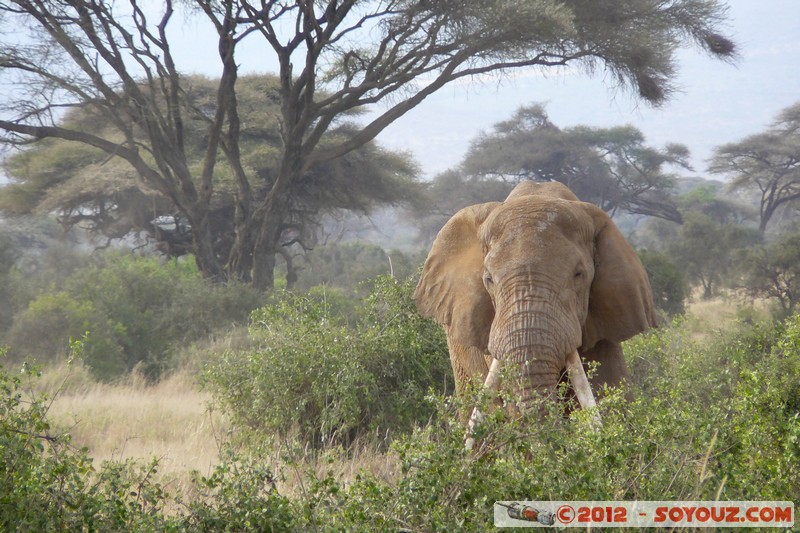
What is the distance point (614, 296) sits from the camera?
5266mm

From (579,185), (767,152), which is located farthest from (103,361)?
(767,152)

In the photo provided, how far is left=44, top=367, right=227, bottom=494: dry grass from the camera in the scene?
6145mm

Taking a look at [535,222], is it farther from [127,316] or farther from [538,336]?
[127,316]

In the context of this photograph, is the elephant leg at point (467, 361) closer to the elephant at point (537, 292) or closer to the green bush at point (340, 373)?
the elephant at point (537, 292)

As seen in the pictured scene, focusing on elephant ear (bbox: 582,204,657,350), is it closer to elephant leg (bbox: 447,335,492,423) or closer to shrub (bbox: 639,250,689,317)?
elephant leg (bbox: 447,335,492,423)

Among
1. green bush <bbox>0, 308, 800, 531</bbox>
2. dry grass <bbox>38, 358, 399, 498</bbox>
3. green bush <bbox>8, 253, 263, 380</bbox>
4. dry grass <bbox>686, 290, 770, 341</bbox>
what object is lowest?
dry grass <bbox>686, 290, 770, 341</bbox>

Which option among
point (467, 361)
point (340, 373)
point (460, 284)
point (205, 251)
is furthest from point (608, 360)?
point (205, 251)

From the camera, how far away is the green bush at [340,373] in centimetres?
655

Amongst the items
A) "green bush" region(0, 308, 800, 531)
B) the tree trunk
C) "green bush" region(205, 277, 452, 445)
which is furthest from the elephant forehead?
the tree trunk

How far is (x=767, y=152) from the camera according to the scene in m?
31.9

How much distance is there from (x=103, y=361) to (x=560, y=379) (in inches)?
330

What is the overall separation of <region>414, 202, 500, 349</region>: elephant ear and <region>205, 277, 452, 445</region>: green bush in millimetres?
818
